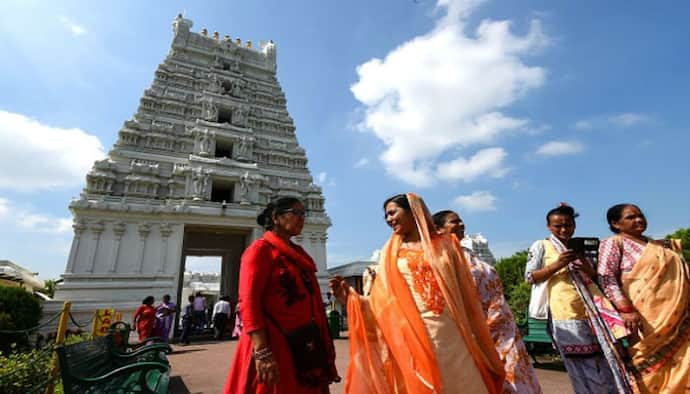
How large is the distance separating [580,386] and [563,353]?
0.73 feet

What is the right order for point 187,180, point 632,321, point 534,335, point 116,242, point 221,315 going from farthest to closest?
1. point 187,180
2. point 116,242
3. point 221,315
4. point 534,335
5. point 632,321

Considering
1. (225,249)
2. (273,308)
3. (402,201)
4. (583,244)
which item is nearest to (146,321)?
(273,308)

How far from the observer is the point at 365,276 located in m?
2.57

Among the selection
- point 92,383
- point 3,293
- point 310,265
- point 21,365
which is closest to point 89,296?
point 3,293

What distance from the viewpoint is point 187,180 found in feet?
44.2

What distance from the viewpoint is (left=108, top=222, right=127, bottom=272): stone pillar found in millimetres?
11336

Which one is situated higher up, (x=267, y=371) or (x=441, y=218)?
(x=441, y=218)

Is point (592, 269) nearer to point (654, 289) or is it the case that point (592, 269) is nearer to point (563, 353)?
point (654, 289)

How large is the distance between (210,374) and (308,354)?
14.1ft

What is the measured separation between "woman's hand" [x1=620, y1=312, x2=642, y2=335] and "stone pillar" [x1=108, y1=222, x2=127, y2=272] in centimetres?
1367

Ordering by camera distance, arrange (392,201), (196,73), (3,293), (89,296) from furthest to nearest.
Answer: (196,73) < (89,296) < (3,293) < (392,201)

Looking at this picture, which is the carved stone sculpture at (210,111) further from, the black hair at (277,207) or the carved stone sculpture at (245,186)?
the black hair at (277,207)

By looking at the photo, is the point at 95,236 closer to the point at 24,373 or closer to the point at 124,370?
the point at 24,373

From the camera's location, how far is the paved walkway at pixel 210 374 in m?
4.12
